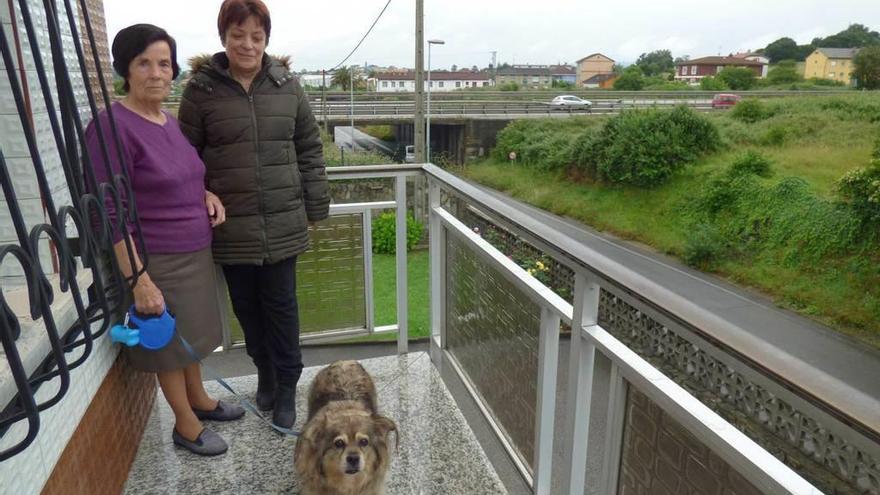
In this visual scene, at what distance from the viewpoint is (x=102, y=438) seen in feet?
6.60

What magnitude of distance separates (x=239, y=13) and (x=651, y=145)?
1770 cm

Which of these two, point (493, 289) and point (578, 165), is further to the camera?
point (578, 165)

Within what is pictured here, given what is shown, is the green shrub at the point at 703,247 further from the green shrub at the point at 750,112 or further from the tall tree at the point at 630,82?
the tall tree at the point at 630,82

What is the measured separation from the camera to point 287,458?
2.48 meters

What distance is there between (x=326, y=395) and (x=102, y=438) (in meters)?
0.79

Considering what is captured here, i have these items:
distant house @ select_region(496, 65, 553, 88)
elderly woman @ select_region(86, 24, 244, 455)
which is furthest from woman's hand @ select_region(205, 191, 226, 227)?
distant house @ select_region(496, 65, 553, 88)

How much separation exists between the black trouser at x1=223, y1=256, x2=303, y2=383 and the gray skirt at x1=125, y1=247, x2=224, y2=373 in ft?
0.60

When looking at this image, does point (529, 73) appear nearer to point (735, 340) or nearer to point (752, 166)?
point (752, 166)

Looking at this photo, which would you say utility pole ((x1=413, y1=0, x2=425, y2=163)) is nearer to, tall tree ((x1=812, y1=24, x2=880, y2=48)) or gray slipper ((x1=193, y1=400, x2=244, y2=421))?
gray slipper ((x1=193, y1=400, x2=244, y2=421))

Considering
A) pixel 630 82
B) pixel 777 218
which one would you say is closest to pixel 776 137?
pixel 777 218

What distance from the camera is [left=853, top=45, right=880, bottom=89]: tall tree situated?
31516 millimetres

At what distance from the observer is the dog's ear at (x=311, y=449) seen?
2.09m

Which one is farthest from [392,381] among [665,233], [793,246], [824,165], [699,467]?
[824,165]

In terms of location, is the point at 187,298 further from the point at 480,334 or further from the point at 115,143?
the point at 480,334
